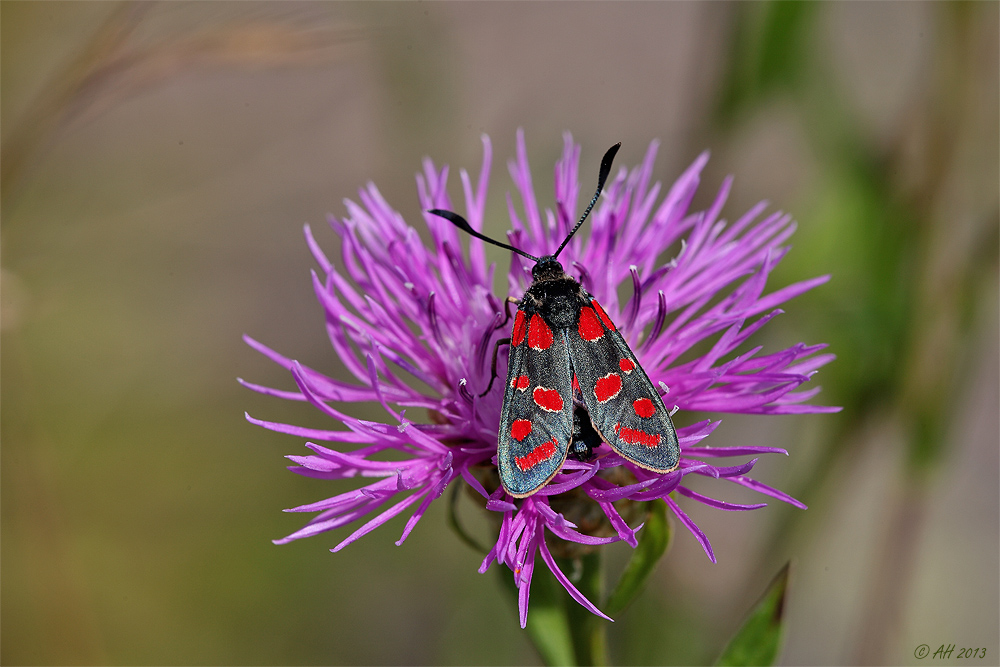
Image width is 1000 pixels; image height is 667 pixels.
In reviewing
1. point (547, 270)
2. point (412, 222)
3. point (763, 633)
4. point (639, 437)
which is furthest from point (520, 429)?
point (412, 222)

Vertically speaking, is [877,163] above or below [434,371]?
above

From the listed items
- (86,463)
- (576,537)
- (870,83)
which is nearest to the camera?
(576,537)

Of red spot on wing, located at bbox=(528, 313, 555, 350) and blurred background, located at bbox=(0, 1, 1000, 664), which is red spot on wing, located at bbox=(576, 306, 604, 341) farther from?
blurred background, located at bbox=(0, 1, 1000, 664)

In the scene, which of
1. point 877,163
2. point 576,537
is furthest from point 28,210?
point 877,163

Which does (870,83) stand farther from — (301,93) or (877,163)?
(301,93)

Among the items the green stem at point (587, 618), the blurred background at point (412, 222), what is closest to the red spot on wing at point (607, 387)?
→ the green stem at point (587, 618)

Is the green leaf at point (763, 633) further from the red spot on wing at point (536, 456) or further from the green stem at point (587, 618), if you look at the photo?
the red spot on wing at point (536, 456)

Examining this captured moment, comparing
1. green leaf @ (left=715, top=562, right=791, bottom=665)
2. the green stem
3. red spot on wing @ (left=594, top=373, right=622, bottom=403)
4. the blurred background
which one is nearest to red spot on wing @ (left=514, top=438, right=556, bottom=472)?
red spot on wing @ (left=594, top=373, right=622, bottom=403)
